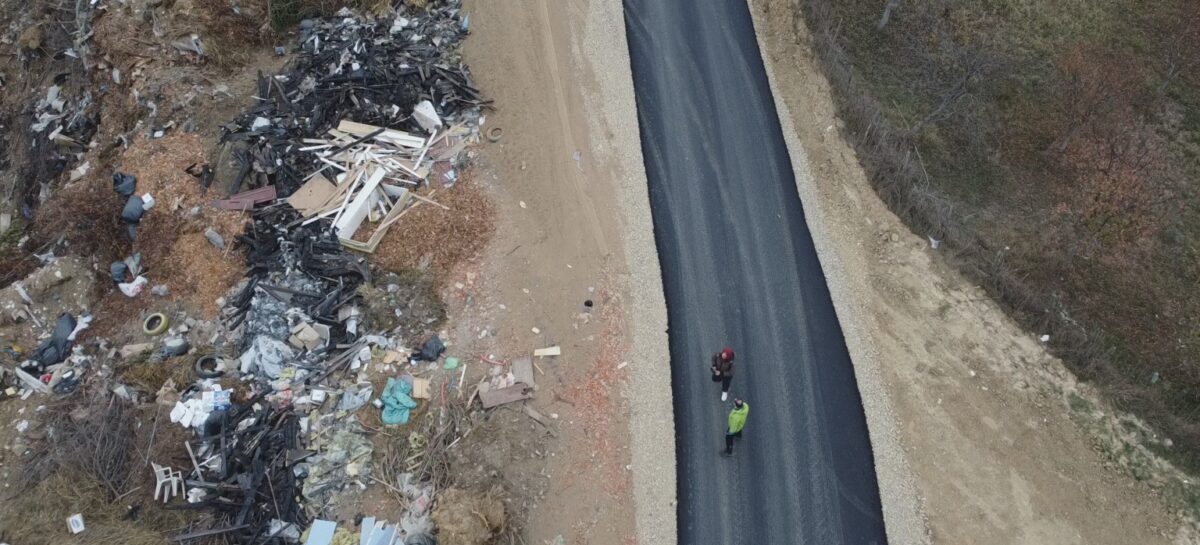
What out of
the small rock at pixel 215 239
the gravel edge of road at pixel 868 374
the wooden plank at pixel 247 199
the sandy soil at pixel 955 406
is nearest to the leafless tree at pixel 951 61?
the gravel edge of road at pixel 868 374

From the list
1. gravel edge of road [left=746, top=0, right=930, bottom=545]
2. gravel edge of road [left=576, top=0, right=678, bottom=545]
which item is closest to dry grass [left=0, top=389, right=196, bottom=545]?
gravel edge of road [left=576, top=0, right=678, bottom=545]

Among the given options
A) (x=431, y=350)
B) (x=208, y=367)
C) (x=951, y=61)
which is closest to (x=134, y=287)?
(x=208, y=367)

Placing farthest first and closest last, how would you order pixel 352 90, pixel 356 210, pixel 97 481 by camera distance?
pixel 352 90, pixel 356 210, pixel 97 481

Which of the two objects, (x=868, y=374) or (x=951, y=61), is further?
(x=951, y=61)

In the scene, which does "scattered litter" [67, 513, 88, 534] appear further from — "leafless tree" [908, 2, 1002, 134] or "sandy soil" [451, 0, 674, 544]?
"leafless tree" [908, 2, 1002, 134]

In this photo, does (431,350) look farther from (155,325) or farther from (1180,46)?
(1180,46)

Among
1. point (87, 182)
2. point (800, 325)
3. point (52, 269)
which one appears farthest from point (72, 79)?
point (800, 325)

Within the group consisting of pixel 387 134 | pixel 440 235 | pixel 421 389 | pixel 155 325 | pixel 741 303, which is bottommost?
pixel 155 325

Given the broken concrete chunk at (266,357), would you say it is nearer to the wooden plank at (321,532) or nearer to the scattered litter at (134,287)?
the wooden plank at (321,532)
